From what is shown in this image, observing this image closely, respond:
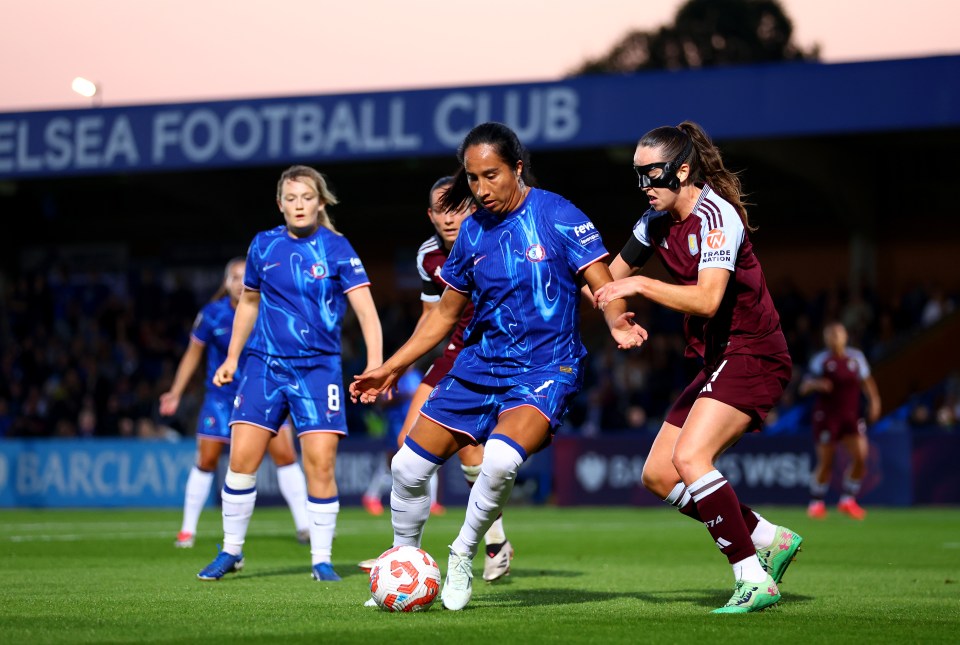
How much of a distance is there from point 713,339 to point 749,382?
345 millimetres

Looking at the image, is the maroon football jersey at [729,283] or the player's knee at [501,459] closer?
the player's knee at [501,459]

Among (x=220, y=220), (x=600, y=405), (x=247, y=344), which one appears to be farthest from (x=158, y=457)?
(x=247, y=344)

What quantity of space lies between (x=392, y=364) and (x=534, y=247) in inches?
36.3

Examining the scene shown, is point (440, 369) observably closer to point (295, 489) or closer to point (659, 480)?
point (659, 480)

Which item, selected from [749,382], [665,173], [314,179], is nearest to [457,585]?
[749,382]

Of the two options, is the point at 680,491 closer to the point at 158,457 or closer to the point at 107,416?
the point at 158,457

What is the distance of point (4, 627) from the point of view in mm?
6168

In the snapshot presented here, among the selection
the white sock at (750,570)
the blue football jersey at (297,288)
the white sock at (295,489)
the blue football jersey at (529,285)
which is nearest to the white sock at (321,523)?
the blue football jersey at (297,288)

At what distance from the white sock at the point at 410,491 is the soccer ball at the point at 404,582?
21cm

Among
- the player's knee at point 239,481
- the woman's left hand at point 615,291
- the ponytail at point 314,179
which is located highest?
the ponytail at point 314,179

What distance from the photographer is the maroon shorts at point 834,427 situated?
18219mm

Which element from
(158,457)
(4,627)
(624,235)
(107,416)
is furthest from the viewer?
(624,235)

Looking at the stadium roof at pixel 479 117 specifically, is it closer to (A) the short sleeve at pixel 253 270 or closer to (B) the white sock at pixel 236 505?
(A) the short sleeve at pixel 253 270

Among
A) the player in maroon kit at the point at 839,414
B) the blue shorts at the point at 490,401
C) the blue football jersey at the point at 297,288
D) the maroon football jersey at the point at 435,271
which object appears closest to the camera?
the blue shorts at the point at 490,401
